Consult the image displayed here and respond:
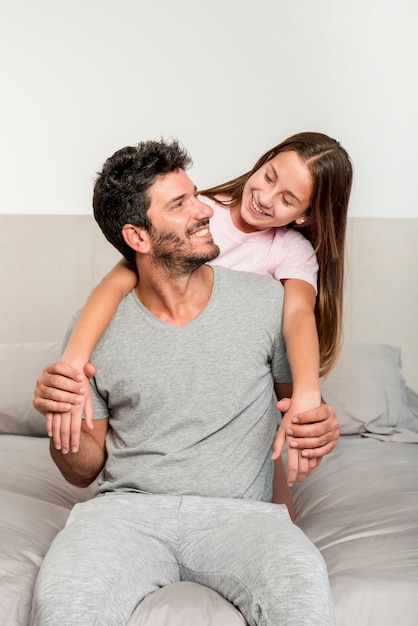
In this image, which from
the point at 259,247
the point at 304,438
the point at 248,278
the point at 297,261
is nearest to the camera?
the point at 304,438

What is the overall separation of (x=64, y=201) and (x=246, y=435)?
1964 millimetres

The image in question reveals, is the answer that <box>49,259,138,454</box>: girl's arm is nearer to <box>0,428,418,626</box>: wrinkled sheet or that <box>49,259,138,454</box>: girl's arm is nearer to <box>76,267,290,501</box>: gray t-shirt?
<box>76,267,290,501</box>: gray t-shirt

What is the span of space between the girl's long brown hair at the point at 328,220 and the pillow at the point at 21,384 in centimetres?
121

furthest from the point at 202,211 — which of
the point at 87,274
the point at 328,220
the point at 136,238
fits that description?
the point at 87,274

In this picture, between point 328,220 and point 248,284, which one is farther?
point 328,220

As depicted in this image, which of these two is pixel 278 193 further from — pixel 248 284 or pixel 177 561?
pixel 177 561

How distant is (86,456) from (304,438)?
1.73 feet

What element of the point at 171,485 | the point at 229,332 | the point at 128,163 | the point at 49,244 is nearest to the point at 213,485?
the point at 171,485

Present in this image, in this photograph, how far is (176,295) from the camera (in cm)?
187

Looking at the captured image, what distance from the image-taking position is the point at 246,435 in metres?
1.78

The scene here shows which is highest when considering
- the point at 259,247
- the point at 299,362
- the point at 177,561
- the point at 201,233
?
the point at 201,233

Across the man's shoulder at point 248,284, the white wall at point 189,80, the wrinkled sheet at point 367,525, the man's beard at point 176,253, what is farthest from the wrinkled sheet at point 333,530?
the white wall at point 189,80

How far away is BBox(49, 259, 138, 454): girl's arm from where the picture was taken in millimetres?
1681

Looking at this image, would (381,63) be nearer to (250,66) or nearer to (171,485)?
(250,66)
